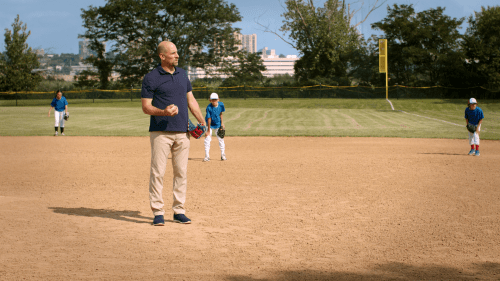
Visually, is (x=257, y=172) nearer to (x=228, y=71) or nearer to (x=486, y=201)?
(x=486, y=201)

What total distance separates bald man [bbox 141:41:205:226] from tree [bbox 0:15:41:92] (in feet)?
176

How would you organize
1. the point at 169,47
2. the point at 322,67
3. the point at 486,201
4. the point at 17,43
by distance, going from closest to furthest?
the point at 169,47
the point at 486,201
the point at 17,43
the point at 322,67

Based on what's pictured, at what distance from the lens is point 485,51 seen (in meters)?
45.7

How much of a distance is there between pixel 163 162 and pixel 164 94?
0.85 m

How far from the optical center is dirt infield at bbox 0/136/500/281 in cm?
432

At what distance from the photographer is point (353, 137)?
19.5 metres

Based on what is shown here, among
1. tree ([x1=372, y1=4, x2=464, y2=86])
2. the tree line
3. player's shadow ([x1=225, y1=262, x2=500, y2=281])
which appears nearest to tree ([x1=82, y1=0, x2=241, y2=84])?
the tree line

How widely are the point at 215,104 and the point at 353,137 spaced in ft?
30.5

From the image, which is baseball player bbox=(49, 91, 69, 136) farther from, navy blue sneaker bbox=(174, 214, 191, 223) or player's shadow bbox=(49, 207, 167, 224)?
navy blue sneaker bbox=(174, 214, 191, 223)

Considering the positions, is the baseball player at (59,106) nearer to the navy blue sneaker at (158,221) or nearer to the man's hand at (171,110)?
the navy blue sneaker at (158,221)

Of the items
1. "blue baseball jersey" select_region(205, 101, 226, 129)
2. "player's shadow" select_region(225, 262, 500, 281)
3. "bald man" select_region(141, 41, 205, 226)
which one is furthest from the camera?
"blue baseball jersey" select_region(205, 101, 226, 129)

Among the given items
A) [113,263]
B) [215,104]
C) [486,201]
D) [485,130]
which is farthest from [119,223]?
[485,130]

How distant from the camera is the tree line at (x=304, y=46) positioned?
48500 mm

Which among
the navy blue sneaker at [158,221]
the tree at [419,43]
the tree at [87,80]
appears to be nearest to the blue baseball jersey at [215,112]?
the navy blue sneaker at [158,221]
